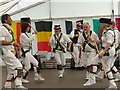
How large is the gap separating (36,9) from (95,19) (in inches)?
81.7

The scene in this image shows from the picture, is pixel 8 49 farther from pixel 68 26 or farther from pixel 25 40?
pixel 68 26

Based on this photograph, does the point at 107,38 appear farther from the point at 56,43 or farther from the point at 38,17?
the point at 38,17

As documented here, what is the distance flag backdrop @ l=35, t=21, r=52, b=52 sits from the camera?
879 cm

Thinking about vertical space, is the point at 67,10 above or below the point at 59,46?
above

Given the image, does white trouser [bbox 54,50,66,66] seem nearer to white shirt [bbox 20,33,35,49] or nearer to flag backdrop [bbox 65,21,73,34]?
white shirt [bbox 20,33,35,49]

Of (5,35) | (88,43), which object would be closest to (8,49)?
(5,35)

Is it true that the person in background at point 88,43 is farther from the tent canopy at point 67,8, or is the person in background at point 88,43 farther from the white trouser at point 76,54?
the tent canopy at point 67,8

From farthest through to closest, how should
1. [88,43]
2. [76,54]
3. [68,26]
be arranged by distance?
1. [68,26]
2. [76,54]
3. [88,43]

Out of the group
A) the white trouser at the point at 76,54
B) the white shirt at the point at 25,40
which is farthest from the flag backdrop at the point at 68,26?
the white shirt at the point at 25,40

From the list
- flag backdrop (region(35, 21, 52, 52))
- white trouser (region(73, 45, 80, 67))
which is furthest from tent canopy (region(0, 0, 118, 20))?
white trouser (region(73, 45, 80, 67))

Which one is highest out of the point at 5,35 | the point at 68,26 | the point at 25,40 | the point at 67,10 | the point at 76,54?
the point at 67,10

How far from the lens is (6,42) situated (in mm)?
4742

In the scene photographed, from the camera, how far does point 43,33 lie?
881 centimetres

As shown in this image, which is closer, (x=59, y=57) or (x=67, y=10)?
Result: (x=59, y=57)
